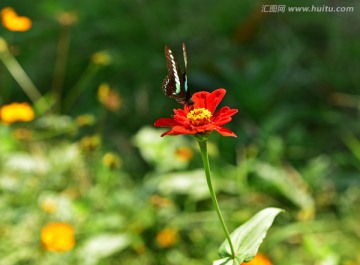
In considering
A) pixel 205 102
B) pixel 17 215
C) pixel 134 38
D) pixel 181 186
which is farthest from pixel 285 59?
pixel 205 102

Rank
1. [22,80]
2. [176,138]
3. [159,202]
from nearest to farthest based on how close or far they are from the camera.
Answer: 1. [159,202]
2. [176,138]
3. [22,80]

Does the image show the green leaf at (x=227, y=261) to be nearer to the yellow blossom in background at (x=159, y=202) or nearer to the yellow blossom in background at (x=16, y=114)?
the yellow blossom in background at (x=159, y=202)

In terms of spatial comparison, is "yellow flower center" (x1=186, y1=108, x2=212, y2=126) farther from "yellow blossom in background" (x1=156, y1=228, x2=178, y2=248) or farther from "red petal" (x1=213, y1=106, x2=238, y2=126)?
"yellow blossom in background" (x1=156, y1=228, x2=178, y2=248)

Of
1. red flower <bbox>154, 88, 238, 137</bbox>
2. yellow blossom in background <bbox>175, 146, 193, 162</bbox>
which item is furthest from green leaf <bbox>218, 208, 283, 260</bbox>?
→ yellow blossom in background <bbox>175, 146, 193, 162</bbox>

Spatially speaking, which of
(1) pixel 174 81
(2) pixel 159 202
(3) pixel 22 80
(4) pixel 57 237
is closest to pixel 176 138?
(2) pixel 159 202

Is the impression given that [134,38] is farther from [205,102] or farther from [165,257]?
[205,102]

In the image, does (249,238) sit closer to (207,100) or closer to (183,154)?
(207,100)

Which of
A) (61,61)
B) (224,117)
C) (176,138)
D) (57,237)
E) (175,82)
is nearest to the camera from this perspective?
(224,117)
